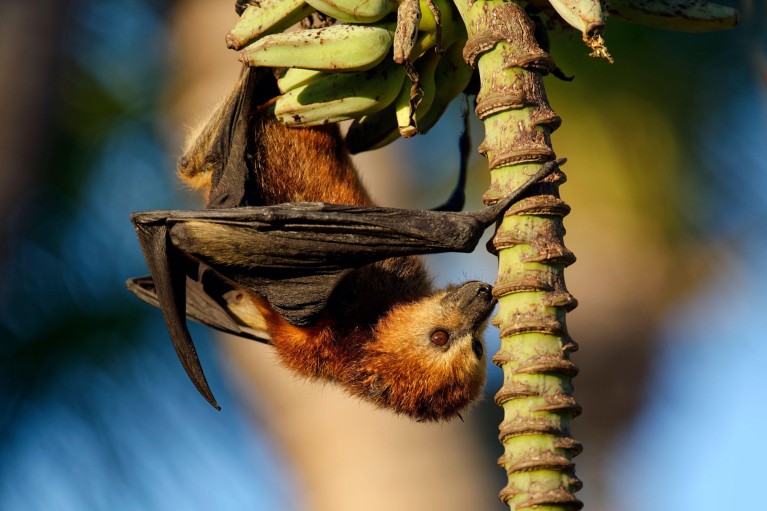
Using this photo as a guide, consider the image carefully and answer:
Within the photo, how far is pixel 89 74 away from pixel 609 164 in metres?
3.56

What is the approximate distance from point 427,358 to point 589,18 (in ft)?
5.41

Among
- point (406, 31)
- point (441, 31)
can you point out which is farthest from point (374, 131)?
point (406, 31)

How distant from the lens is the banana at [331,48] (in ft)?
6.32

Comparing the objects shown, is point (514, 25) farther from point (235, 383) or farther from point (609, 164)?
point (235, 383)

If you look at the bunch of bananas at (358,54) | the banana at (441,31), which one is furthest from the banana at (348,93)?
the banana at (441,31)

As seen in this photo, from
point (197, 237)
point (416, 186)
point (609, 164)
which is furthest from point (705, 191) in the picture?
point (197, 237)

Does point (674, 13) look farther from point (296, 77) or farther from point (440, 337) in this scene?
point (440, 337)

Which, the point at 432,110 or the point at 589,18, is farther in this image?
the point at 432,110

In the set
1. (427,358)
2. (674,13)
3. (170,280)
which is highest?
(674,13)

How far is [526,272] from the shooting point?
1630 millimetres

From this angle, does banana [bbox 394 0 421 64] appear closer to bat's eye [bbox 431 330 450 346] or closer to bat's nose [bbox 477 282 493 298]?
bat's nose [bbox 477 282 493 298]

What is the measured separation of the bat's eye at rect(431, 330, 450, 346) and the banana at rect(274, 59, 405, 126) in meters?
1.03

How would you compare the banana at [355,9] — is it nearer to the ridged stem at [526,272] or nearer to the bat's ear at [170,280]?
the ridged stem at [526,272]

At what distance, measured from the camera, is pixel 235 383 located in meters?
6.20
